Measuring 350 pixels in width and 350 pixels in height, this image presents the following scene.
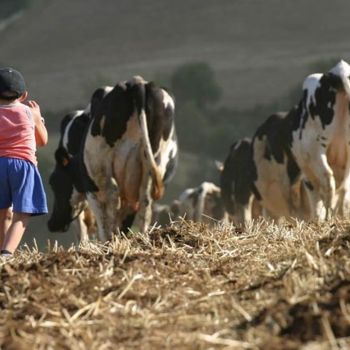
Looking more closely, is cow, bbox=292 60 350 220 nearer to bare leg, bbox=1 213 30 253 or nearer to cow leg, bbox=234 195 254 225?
cow leg, bbox=234 195 254 225

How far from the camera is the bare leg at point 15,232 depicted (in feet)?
30.0

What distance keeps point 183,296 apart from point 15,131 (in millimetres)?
4073

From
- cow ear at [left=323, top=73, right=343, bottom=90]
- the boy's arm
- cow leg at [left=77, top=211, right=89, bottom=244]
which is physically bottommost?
cow leg at [left=77, top=211, right=89, bottom=244]

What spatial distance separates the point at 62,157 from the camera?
56.7ft

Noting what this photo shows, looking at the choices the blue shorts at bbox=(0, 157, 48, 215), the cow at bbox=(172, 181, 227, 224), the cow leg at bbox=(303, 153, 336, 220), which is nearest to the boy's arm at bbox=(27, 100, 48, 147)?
the blue shorts at bbox=(0, 157, 48, 215)

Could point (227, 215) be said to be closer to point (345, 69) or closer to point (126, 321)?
point (345, 69)

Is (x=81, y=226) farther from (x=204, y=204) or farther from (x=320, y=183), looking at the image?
(x=204, y=204)

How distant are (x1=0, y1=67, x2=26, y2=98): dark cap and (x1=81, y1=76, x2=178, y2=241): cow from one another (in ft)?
17.6

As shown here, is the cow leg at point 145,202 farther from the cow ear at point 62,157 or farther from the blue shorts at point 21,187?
the blue shorts at point 21,187

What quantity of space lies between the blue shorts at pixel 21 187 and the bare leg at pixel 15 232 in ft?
0.19

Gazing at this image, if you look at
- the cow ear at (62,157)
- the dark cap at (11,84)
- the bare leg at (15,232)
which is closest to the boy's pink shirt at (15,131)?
the dark cap at (11,84)

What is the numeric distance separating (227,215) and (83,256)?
14527 millimetres

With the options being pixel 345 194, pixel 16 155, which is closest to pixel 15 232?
pixel 16 155

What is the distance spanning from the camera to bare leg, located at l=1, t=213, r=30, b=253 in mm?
9155
